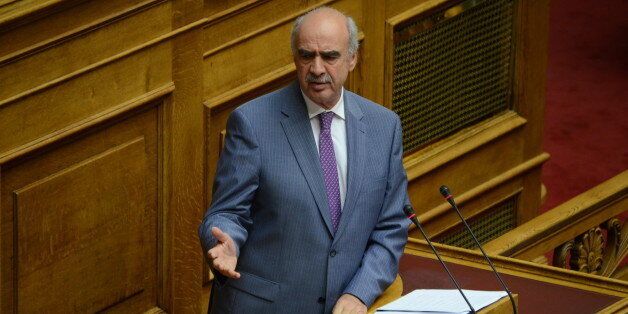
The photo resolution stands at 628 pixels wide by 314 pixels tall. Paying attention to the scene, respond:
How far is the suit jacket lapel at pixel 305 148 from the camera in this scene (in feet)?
11.7

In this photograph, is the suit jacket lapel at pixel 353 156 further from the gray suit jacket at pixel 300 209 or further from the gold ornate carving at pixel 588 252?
the gold ornate carving at pixel 588 252

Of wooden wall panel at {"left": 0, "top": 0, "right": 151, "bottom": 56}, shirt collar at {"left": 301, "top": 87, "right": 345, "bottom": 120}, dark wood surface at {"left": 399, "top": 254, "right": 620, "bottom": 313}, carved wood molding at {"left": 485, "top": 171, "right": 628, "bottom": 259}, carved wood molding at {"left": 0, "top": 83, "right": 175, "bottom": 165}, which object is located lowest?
carved wood molding at {"left": 485, "top": 171, "right": 628, "bottom": 259}

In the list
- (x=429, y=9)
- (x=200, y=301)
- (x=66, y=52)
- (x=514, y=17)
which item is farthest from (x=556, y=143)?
(x=66, y=52)

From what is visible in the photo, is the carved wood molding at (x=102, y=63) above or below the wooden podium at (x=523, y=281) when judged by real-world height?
above

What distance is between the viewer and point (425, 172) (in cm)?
538

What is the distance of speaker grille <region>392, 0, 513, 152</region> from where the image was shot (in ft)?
17.3

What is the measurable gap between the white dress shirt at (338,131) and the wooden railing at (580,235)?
1.52 meters

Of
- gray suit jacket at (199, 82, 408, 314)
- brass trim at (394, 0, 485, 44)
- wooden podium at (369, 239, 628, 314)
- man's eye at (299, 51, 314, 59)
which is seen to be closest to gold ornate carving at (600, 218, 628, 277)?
brass trim at (394, 0, 485, 44)

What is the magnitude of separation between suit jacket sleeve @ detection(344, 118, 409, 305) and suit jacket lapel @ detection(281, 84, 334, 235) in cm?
12

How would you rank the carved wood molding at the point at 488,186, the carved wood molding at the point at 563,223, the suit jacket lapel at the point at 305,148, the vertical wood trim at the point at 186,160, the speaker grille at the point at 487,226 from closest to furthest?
the suit jacket lapel at the point at 305,148
the vertical wood trim at the point at 186,160
the carved wood molding at the point at 563,223
the carved wood molding at the point at 488,186
the speaker grille at the point at 487,226

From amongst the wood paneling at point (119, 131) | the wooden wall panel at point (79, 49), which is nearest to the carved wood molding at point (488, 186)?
the wood paneling at point (119, 131)

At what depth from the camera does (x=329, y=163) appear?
3.60 metres

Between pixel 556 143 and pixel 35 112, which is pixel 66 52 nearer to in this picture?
pixel 35 112

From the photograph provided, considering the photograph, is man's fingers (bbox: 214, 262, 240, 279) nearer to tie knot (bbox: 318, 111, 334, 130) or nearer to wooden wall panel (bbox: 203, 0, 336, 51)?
tie knot (bbox: 318, 111, 334, 130)
